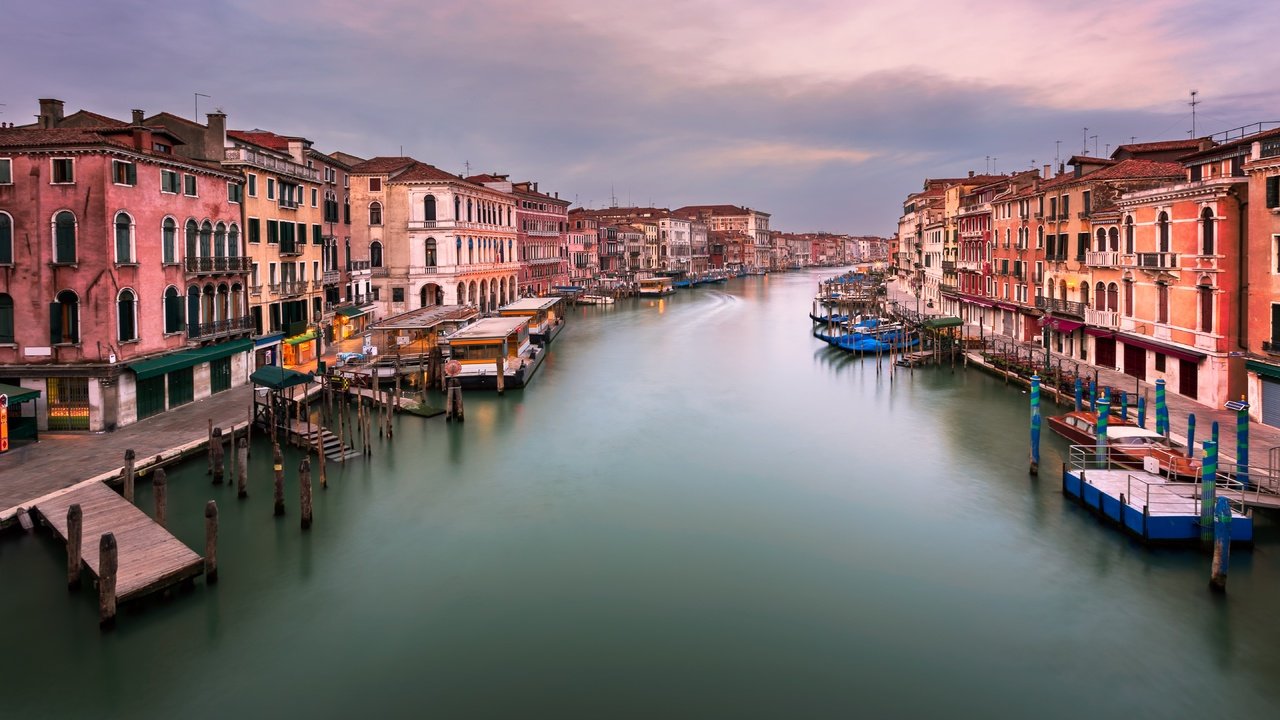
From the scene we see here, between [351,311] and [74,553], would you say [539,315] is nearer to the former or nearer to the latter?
[351,311]

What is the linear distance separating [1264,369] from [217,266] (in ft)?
89.8

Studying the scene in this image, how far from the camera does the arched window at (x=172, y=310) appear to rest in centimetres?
2139

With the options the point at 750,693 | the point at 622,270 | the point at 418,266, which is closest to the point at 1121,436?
the point at 750,693

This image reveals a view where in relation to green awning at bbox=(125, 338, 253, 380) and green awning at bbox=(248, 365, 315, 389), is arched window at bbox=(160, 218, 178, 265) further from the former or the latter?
Result: green awning at bbox=(248, 365, 315, 389)

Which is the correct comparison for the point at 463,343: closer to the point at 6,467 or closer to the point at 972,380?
the point at 6,467

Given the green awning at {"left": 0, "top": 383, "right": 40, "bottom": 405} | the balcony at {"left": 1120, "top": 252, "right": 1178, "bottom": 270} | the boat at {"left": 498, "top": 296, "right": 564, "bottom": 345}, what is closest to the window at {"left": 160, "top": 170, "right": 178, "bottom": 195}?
the green awning at {"left": 0, "top": 383, "right": 40, "bottom": 405}

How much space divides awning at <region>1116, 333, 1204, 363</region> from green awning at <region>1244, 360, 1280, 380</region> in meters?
2.03

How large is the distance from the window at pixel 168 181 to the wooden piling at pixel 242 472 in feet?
25.3

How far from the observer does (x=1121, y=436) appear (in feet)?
58.6

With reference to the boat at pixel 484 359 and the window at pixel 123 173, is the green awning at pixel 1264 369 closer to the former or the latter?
the boat at pixel 484 359

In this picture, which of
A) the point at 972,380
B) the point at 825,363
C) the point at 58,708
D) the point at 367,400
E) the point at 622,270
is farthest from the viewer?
the point at 622,270

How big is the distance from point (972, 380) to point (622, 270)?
73.1 meters

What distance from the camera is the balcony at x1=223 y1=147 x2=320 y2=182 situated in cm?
2586

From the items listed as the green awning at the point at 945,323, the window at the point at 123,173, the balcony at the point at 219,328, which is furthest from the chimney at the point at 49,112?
the green awning at the point at 945,323
